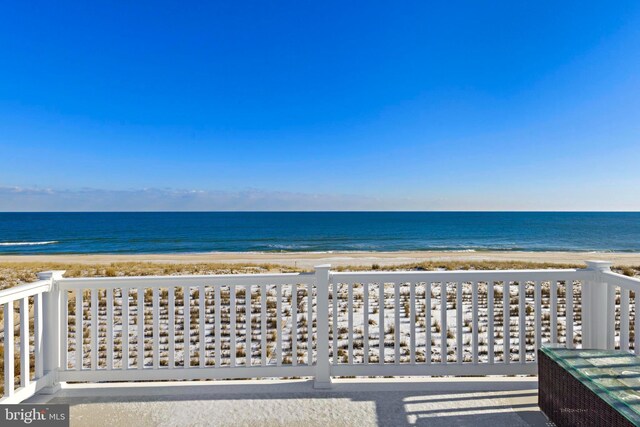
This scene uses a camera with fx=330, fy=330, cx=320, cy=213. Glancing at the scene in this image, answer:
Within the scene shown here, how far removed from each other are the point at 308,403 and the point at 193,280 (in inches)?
46.1

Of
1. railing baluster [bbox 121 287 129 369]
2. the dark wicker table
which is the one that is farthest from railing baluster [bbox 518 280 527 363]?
railing baluster [bbox 121 287 129 369]

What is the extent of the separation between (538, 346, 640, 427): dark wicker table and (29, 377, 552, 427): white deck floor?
249mm

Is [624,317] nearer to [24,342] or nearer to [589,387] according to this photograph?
[589,387]

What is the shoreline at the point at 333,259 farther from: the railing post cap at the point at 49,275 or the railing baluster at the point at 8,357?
the railing baluster at the point at 8,357

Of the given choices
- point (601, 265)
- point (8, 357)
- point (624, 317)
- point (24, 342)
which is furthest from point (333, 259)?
point (8, 357)

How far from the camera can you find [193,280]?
2.39m

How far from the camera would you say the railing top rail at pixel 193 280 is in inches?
93.7

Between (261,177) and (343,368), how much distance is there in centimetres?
3610

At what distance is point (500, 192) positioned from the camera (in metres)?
29.9

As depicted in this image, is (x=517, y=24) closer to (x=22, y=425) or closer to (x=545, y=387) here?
(x=545, y=387)

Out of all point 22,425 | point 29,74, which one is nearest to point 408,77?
point 22,425

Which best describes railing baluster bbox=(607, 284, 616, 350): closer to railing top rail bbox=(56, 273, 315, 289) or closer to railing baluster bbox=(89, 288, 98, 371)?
railing top rail bbox=(56, 273, 315, 289)

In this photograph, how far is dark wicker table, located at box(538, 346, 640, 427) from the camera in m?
1.42

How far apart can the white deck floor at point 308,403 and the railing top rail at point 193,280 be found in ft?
2.57
